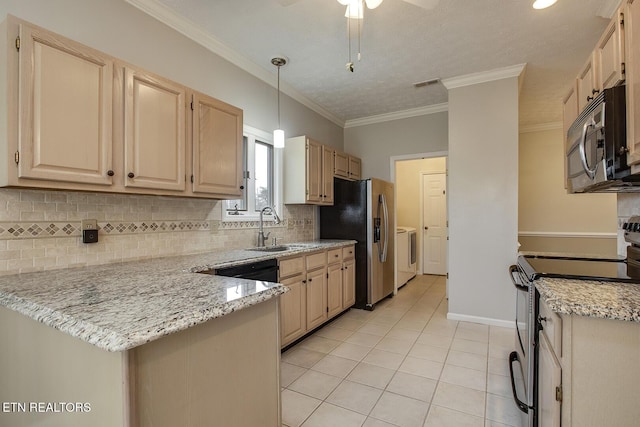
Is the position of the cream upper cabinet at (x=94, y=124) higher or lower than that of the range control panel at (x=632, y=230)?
higher

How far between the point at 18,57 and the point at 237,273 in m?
1.56

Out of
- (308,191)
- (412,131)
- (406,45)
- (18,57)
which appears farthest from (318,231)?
(18,57)

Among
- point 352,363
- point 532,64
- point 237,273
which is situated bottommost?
point 352,363

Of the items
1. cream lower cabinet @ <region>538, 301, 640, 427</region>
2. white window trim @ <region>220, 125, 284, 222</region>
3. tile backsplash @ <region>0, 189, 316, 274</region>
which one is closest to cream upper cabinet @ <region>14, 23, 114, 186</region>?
tile backsplash @ <region>0, 189, 316, 274</region>

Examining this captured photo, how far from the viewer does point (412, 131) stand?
14.9 feet

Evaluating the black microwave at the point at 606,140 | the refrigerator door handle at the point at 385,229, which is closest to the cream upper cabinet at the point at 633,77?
the black microwave at the point at 606,140

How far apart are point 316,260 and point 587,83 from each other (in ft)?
7.96

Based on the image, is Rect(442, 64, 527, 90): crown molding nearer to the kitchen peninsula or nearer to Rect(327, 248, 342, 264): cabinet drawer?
Rect(327, 248, 342, 264): cabinet drawer

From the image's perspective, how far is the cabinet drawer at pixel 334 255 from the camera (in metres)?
3.34

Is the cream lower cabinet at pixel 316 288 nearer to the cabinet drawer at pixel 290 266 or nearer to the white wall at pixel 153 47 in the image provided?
the cabinet drawer at pixel 290 266

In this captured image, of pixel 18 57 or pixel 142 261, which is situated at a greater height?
pixel 18 57

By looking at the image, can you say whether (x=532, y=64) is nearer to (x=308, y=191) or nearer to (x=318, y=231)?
(x=308, y=191)

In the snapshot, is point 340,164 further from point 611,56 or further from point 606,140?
point 606,140

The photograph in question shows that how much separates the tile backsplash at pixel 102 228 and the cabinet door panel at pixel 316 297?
32.0 inches
